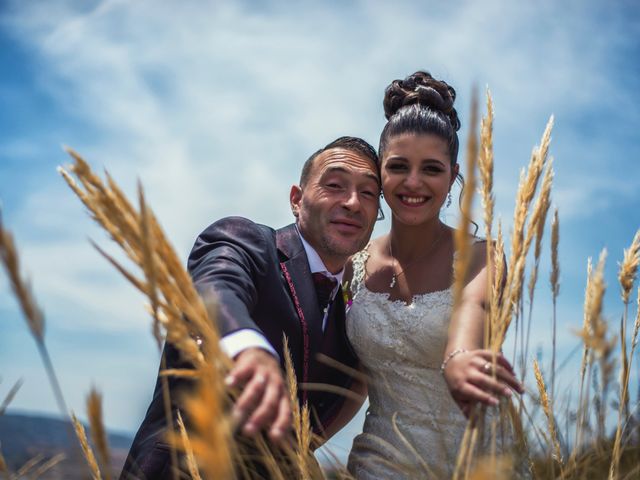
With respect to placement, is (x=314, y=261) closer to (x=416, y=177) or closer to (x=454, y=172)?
(x=416, y=177)

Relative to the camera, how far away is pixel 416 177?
118 inches

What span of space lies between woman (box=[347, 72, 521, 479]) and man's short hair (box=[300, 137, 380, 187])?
0.39 feet

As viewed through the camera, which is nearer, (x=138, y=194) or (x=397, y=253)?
(x=138, y=194)

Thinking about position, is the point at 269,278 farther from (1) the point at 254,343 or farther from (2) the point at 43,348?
(2) the point at 43,348

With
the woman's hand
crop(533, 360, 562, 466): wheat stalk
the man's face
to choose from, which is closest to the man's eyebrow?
the man's face

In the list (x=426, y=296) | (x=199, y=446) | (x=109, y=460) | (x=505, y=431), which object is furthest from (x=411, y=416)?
(x=199, y=446)

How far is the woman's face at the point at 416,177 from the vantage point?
302cm

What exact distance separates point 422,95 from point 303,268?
123cm

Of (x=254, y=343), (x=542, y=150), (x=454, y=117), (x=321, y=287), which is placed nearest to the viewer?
(x=254, y=343)

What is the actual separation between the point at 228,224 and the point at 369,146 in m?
A: 1.18

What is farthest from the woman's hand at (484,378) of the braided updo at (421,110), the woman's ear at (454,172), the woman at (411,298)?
the woman's ear at (454,172)

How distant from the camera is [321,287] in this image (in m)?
3.26

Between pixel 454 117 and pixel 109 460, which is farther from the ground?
pixel 454 117

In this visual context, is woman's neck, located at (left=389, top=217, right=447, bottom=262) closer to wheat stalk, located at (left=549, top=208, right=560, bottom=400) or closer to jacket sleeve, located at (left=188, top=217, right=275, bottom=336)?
jacket sleeve, located at (left=188, top=217, right=275, bottom=336)
